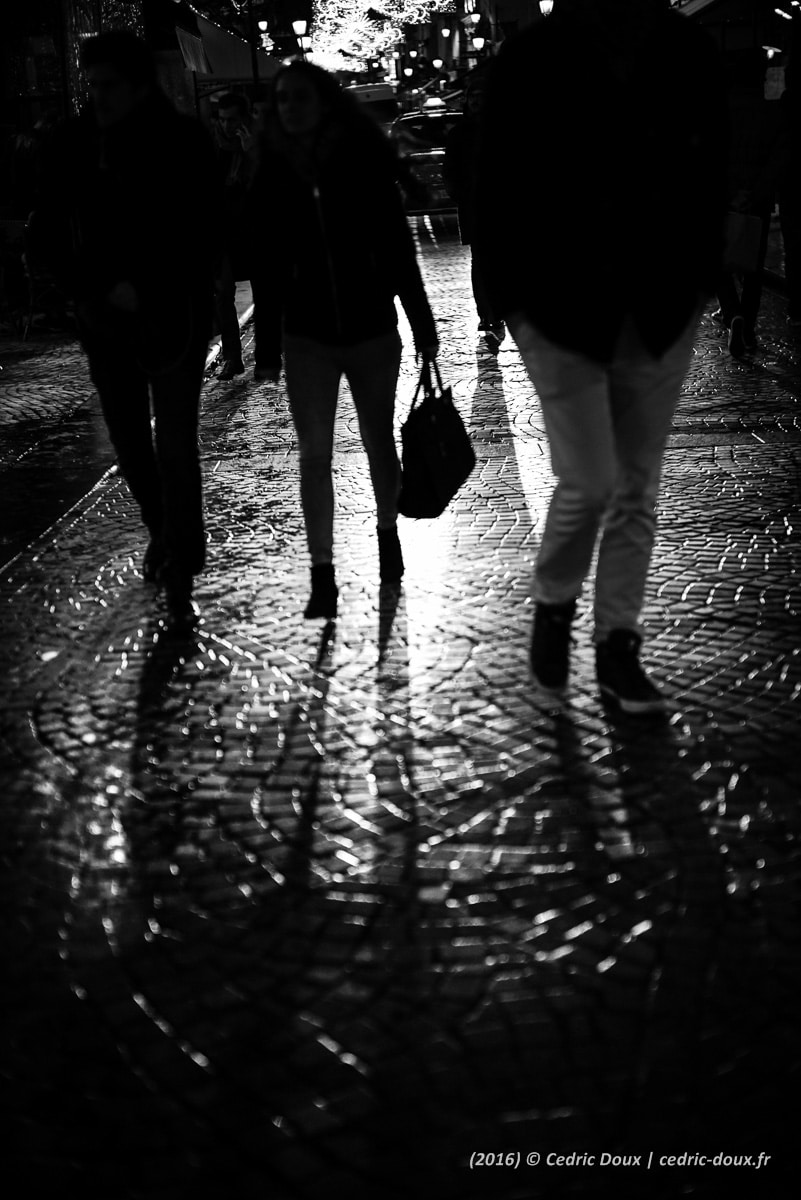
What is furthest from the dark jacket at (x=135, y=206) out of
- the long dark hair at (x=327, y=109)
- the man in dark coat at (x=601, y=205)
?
the man in dark coat at (x=601, y=205)

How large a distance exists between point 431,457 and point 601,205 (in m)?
1.80

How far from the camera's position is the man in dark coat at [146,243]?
5637 millimetres

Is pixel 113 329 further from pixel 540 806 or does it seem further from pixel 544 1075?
pixel 544 1075

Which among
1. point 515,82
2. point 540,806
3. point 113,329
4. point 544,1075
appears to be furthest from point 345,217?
point 544,1075

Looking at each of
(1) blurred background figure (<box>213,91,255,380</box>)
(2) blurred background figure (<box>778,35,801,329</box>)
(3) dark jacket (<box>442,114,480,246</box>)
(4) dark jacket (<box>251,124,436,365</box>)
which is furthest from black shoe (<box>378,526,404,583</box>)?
(2) blurred background figure (<box>778,35,801,329</box>)

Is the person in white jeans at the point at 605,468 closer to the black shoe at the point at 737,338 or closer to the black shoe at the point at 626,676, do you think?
the black shoe at the point at 626,676

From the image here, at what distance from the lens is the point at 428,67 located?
101 meters

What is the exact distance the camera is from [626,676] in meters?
4.67

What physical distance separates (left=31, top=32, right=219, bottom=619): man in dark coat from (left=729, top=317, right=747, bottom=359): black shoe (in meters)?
6.19

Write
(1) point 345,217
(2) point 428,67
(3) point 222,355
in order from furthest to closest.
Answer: (2) point 428,67, (3) point 222,355, (1) point 345,217

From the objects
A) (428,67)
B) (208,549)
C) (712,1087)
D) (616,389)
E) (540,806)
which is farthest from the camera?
(428,67)

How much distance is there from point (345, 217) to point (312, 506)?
3.32ft

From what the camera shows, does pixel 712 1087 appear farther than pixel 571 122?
No

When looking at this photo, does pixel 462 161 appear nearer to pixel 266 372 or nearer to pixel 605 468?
pixel 266 372
